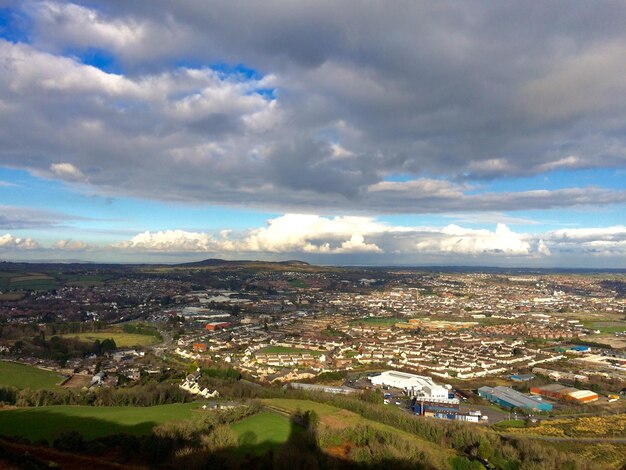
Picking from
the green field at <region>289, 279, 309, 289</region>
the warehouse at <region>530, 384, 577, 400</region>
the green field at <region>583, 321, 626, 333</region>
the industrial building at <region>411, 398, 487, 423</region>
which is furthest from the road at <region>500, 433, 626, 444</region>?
the green field at <region>289, 279, 309, 289</region>

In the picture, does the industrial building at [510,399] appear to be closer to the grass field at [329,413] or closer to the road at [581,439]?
the road at [581,439]

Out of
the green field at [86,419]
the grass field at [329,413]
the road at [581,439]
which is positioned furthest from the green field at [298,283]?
the road at [581,439]

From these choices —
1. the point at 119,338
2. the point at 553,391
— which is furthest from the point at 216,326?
the point at 553,391

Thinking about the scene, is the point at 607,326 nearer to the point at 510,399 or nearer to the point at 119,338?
the point at 510,399

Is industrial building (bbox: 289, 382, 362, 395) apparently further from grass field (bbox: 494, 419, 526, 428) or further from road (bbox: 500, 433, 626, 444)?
road (bbox: 500, 433, 626, 444)

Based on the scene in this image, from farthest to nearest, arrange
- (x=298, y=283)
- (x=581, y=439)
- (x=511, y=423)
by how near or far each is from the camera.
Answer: (x=298, y=283), (x=511, y=423), (x=581, y=439)

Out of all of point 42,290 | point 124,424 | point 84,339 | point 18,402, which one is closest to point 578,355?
point 124,424
